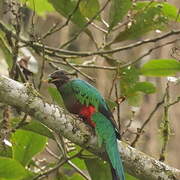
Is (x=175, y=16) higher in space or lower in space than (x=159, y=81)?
lower

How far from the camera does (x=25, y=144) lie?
3938mm

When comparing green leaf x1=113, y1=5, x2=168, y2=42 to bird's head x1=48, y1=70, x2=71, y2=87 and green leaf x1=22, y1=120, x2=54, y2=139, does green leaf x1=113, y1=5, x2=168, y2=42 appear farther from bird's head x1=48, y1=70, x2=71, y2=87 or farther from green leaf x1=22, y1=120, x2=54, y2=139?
green leaf x1=22, y1=120, x2=54, y2=139

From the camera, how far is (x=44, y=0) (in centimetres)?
490

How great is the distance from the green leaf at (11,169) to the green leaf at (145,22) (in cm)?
136

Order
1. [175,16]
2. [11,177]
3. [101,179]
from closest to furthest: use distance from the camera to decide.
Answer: [11,177], [101,179], [175,16]

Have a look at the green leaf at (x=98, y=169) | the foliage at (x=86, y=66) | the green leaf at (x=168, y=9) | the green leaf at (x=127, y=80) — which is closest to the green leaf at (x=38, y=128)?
the foliage at (x=86, y=66)

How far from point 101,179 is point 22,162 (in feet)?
1.60

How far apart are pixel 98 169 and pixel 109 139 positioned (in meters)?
0.24

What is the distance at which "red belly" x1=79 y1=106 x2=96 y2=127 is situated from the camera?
398 centimetres

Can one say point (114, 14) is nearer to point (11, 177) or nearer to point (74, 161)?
point (74, 161)

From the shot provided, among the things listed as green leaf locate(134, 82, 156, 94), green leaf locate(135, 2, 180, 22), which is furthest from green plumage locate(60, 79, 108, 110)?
green leaf locate(135, 2, 180, 22)

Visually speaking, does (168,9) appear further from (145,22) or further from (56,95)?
(56,95)

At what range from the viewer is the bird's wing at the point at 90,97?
3.99 m

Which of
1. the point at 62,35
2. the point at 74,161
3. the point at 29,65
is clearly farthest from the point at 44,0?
the point at 62,35
